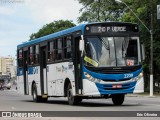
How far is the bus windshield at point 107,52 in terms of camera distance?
21.5m

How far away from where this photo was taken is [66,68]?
77.4ft

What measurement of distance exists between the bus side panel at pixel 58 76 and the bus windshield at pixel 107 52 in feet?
5.66

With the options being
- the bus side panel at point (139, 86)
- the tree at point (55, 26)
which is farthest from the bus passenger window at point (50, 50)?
the tree at point (55, 26)

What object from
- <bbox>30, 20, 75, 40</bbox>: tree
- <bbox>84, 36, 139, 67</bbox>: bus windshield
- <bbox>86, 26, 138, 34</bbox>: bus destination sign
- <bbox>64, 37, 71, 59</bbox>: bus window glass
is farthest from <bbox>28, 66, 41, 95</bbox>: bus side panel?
<bbox>30, 20, 75, 40</bbox>: tree

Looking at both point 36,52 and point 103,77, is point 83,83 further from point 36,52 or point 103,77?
point 36,52

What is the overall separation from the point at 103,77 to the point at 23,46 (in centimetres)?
1135

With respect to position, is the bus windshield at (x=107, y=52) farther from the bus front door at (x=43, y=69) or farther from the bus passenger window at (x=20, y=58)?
the bus passenger window at (x=20, y=58)

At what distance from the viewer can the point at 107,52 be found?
21.5 m

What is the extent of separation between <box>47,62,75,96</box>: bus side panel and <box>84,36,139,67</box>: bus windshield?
173 cm

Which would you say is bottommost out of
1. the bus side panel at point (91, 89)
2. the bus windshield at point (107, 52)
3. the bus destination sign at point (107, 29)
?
the bus side panel at point (91, 89)

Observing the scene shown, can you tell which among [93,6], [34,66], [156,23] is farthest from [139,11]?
[34,66]

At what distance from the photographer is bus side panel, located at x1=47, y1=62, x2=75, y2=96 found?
76.7 feet

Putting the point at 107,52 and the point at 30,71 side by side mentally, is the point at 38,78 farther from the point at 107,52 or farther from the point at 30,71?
the point at 107,52

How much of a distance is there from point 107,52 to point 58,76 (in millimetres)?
4190
